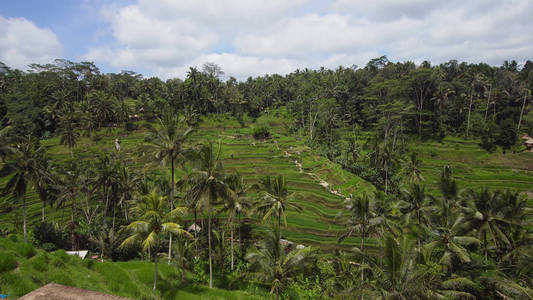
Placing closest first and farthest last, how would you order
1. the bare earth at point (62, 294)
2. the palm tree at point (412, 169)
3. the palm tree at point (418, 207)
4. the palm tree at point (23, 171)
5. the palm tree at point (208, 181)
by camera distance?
the bare earth at point (62, 294)
the palm tree at point (208, 181)
the palm tree at point (23, 171)
the palm tree at point (418, 207)
the palm tree at point (412, 169)

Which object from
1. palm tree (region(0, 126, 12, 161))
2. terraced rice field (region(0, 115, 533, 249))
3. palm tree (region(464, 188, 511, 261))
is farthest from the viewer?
terraced rice field (region(0, 115, 533, 249))

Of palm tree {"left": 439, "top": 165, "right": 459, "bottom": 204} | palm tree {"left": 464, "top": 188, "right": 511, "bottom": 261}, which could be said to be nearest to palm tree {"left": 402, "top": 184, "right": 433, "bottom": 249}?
palm tree {"left": 439, "top": 165, "right": 459, "bottom": 204}

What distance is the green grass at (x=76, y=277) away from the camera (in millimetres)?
7082

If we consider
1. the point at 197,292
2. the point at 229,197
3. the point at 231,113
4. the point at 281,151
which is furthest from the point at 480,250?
the point at 231,113

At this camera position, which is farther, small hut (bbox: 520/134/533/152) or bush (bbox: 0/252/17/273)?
small hut (bbox: 520/134/533/152)

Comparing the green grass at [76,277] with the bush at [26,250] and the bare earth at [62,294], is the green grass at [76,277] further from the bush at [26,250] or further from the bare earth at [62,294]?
the bare earth at [62,294]

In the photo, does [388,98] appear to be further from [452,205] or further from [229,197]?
[229,197]

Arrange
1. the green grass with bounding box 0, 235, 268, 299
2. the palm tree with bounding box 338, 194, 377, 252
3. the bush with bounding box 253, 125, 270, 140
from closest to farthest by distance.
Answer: the green grass with bounding box 0, 235, 268, 299
the palm tree with bounding box 338, 194, 377, 252
the bush with bounding box 253, 125, 270, 140

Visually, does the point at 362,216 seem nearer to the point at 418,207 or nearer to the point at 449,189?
the point at 418,207

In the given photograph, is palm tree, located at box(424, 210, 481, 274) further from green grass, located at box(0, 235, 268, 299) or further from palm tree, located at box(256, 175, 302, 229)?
green grass, located at box(0, 235, 268, 299)

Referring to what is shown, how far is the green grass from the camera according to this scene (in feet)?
23.2

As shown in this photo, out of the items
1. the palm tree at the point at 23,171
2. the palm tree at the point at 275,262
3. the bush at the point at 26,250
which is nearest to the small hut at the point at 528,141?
the palm tree at the point at 275,262

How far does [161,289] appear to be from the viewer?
14.4 metres

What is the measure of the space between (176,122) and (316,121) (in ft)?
205
